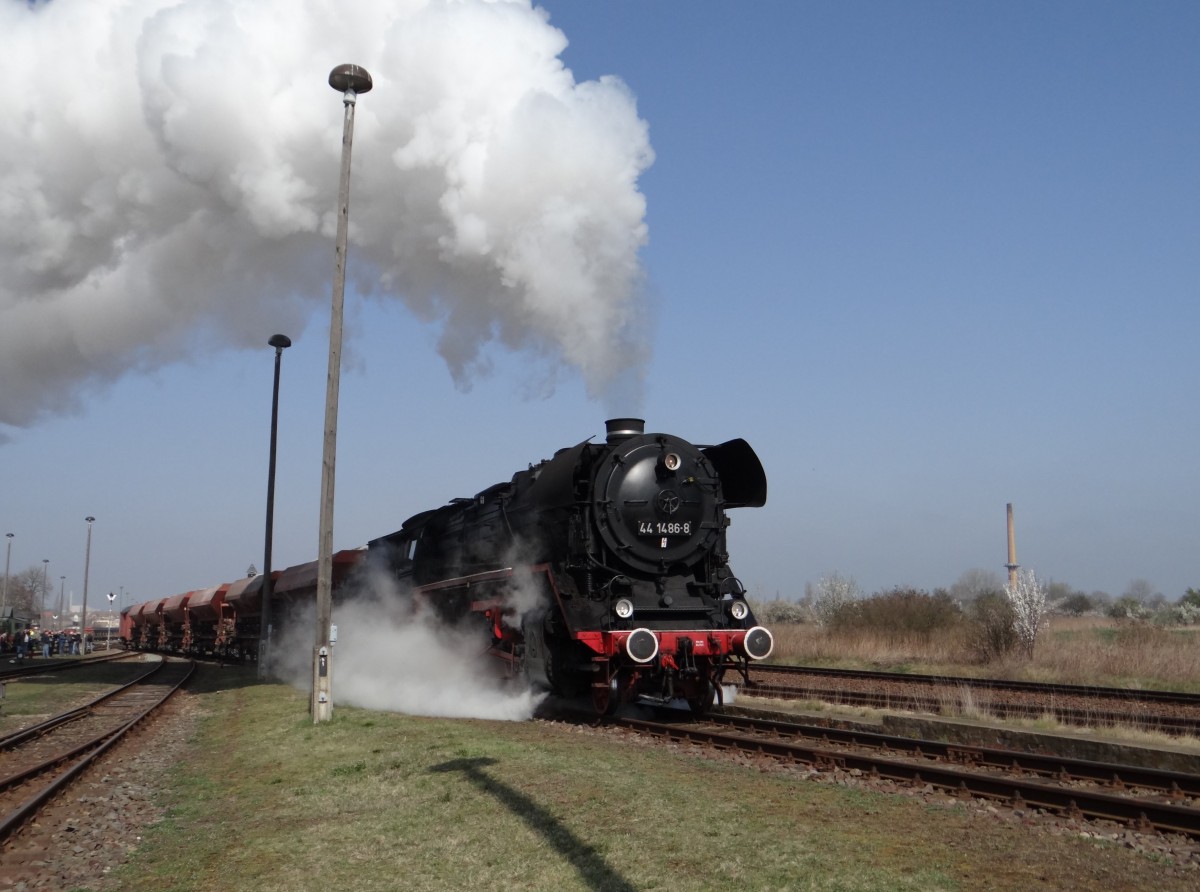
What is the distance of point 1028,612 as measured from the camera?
74.2 ft

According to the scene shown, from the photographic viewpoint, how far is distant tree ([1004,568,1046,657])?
73.2 feet

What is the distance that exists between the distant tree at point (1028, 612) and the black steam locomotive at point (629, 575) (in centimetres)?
1165

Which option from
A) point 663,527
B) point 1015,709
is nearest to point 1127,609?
point 1015,709

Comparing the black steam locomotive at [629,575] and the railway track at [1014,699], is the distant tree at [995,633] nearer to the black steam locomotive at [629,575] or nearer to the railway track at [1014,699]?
the railway track at [1014,699]

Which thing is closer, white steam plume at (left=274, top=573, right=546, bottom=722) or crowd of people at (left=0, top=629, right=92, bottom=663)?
white steam plume at (left=274, top=573, right=546, bottom=722)

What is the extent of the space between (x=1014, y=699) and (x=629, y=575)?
6.63 meters

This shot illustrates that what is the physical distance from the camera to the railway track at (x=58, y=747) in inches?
357

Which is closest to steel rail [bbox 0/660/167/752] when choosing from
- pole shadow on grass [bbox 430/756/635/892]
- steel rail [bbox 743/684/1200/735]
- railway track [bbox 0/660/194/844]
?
railway track [bbox 0/660/194/844]

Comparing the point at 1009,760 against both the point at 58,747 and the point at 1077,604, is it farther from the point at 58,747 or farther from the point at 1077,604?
Result: the point at 1077,604

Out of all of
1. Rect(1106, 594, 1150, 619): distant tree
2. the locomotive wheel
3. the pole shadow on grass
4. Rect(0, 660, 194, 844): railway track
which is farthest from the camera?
Rect(1106, 594, 1150, 619): distant tree

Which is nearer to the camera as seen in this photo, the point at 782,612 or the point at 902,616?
the point at 902,616

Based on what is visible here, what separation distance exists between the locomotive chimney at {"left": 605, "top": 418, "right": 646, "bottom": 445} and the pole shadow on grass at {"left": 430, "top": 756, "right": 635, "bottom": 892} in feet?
17.5

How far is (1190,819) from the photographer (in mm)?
6645

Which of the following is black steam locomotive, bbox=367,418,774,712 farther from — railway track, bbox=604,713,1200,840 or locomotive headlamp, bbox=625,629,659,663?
railway track, bbox=604,713,1200,840
